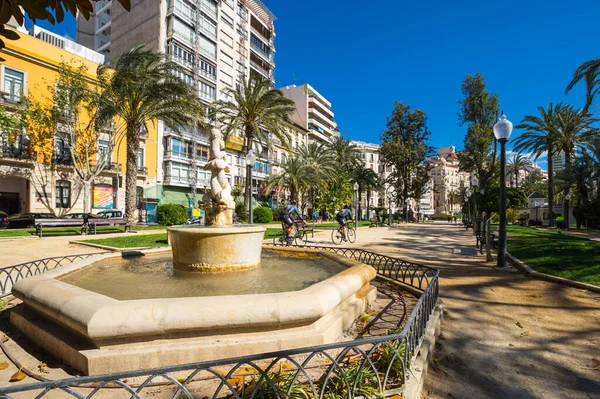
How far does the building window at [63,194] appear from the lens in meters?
24.3

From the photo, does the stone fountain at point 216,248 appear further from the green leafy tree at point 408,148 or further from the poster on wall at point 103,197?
the green leafy tree at point 408,148

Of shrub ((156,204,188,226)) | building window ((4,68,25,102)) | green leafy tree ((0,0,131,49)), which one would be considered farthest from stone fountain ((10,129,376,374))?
building window ((4,68,25,102))

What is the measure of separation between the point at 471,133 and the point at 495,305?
100 ft

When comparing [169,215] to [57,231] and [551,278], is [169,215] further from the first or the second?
[551,278]

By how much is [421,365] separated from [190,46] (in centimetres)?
3895

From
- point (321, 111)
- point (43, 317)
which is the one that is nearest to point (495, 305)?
point (43, 317)

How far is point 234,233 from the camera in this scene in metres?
4.90

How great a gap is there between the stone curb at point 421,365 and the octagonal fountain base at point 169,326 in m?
0.86

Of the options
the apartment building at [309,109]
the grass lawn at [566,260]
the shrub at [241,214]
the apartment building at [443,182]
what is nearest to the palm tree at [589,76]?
the grass lawn at [566,260]

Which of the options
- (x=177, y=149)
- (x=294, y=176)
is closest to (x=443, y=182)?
(x=294, y=176)

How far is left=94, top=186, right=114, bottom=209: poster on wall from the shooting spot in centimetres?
2636

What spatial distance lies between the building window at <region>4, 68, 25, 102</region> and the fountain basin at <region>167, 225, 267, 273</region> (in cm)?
2496

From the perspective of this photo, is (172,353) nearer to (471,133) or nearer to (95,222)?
(95,222)

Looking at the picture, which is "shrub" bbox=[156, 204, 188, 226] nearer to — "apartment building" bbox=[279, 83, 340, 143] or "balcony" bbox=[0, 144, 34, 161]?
"balcony" bbox=[0, 144, 34, 161]
